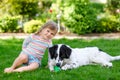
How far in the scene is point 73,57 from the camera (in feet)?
23.4

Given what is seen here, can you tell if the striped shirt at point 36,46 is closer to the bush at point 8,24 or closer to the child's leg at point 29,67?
the child's leg at point 29,67

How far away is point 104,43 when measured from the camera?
10.9 m

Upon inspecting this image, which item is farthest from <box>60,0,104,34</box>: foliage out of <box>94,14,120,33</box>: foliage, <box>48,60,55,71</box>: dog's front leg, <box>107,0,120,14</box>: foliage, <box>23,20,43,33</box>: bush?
<box>48,60,55,71</box>: dog's front leg

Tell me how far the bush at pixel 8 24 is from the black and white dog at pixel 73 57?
637 centimetres

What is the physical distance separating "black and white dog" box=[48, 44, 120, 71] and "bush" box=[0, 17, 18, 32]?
637 cm

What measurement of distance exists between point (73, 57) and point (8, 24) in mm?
6802

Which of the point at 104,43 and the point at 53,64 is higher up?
the point at 53,64

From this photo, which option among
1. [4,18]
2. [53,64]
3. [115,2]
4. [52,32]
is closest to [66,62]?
[53,64]

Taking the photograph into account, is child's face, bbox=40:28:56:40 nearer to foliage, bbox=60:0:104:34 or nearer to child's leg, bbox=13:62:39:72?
child's leg, bbox=13:62:39:72

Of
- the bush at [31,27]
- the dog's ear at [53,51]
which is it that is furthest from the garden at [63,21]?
the dog's ear at [53,51]

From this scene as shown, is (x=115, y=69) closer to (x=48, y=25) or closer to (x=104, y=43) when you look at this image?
(x=48, y=25)

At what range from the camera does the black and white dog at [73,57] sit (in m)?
6.75

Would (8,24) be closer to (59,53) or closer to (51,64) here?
(51,64)

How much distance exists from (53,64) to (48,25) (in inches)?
32.0
